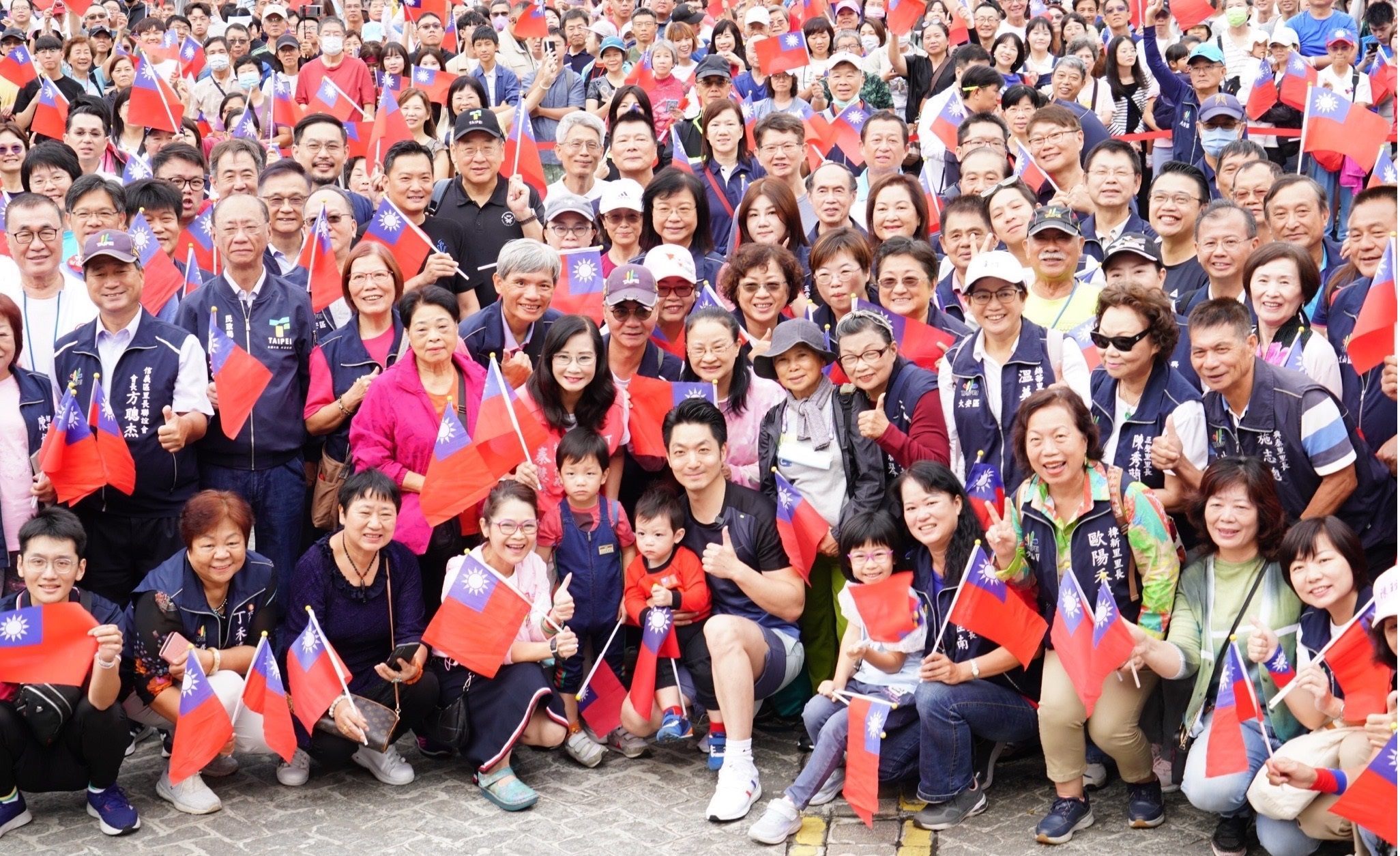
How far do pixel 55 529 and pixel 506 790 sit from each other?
2.13 metres

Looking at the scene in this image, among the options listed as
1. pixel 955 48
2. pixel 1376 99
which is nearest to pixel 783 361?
pixel 1376 99

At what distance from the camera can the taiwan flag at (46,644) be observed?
638cm

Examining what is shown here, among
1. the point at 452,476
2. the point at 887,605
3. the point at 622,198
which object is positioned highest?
the point at 622,198

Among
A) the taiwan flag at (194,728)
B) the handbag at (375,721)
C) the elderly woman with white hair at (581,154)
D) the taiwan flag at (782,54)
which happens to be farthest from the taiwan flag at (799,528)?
the taiwan flag at (782,54)

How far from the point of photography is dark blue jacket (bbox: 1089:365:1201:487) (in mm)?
6637

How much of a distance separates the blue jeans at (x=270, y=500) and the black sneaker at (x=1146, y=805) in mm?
3867

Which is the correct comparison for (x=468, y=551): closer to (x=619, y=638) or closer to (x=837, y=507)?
(x=619, y=638)

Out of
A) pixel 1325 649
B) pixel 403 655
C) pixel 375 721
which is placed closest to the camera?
pixel 1325 649

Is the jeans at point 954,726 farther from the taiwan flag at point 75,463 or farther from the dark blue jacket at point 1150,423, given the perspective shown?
the taiwan flag at point 75,463

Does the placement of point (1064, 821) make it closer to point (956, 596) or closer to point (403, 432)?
point (956, 596)

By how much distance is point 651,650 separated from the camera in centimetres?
714

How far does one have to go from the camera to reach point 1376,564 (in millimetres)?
6715

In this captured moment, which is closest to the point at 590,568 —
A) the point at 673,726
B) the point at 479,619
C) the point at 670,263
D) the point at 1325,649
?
the point at 479,619

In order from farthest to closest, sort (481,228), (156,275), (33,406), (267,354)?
(481,228), (156,275), (267,354), (33,406)
